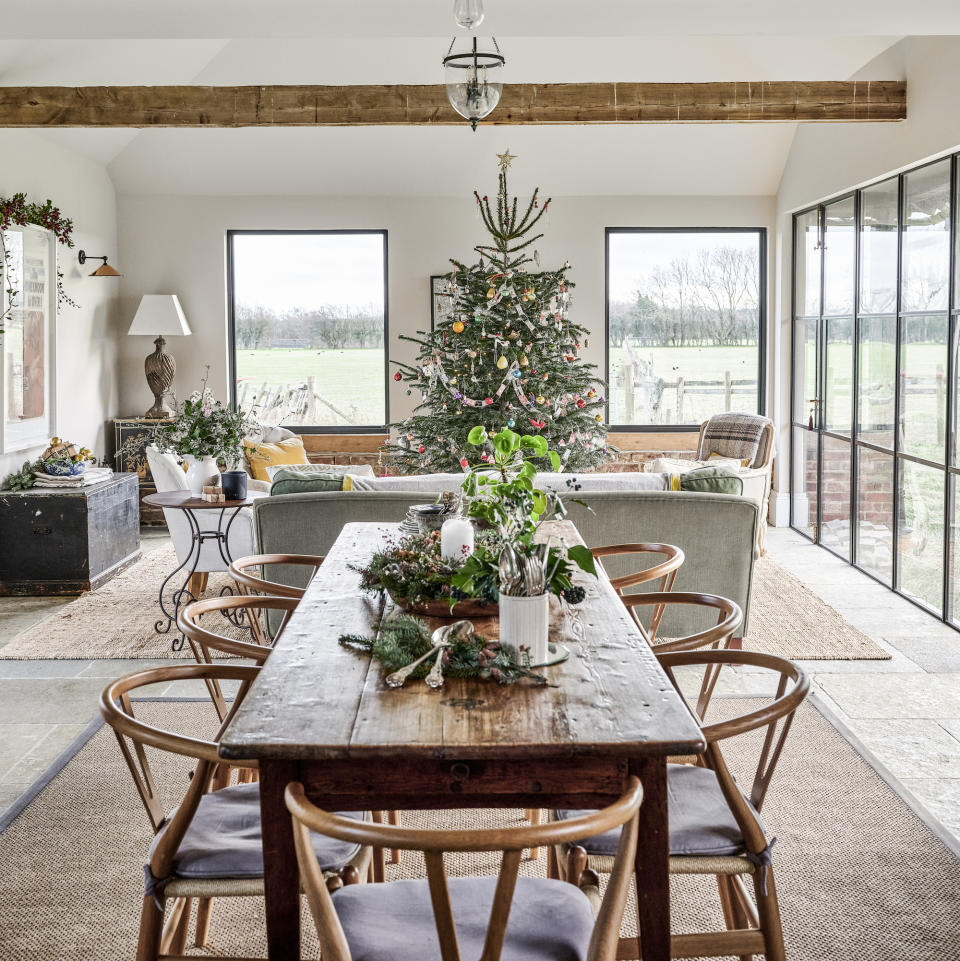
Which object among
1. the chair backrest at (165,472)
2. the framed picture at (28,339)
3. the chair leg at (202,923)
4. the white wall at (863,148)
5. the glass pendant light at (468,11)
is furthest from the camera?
the framed picture at (28,339)

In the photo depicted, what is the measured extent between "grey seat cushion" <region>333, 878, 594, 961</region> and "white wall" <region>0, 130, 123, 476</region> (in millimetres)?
5206

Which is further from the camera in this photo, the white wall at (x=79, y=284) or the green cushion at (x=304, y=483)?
the white wall at (x=79, y=284)

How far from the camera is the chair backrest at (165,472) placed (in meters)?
5.80

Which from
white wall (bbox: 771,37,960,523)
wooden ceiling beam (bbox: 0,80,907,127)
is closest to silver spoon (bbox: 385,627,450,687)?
white wall (bbox: 771,37,960,523)

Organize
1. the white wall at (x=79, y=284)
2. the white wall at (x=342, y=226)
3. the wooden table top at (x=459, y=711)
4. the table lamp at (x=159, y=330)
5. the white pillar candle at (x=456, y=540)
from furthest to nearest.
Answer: the white wall at (x=342, y=226) → the table lamp at (x=159, y=330) → the white wall at (x=79, y=284) → the white pillar candle at (x=456, y=540) → the wooden table top at (x=459, y=711)

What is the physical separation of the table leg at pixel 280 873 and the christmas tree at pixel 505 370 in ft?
15.3

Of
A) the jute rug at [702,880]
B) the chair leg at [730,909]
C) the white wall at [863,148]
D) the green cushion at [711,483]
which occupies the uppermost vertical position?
the white wall at [863,148]

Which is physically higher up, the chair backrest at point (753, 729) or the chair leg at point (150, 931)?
the chair backrest at point (753, 729)

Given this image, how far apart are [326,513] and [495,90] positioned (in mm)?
1893

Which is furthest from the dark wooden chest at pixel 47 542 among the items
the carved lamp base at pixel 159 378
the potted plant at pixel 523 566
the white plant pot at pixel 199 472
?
the potted plant at pixel 523 566

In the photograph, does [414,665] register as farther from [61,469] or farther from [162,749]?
[61,469]

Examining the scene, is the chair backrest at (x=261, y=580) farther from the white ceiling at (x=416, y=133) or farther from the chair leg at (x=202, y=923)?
the white ceiling at (x=416, y=133)

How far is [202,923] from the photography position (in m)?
2.45

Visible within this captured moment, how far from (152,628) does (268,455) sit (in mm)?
2618
